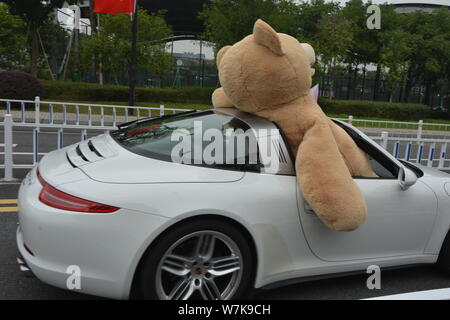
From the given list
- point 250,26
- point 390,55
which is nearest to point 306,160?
point 250,26

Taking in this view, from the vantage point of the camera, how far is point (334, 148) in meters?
3.01

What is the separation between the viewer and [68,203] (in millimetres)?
2553

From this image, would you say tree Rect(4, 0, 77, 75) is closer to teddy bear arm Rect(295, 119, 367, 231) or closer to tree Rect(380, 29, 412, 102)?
tree Rect(380, 29, 412, 102)

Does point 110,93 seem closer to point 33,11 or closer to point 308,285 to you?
point 33,11

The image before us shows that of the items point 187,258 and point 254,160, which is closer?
point 187,258

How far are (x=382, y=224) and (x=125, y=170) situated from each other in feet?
6.36

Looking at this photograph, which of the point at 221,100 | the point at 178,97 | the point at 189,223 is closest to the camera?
the point at 189,223

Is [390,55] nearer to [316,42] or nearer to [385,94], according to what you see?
[316,42]

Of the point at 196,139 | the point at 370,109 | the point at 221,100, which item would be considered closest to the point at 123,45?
the point at 370,109

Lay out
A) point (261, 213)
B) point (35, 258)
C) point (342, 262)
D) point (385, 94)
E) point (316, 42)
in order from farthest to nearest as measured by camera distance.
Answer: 1. point (385, 94)
2. point (316, 42)
3. point (342, 262)
4. point (261, 213)
5. point (35, 258)

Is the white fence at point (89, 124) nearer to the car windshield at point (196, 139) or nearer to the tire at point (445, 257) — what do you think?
the car windshield at point (196, 139)

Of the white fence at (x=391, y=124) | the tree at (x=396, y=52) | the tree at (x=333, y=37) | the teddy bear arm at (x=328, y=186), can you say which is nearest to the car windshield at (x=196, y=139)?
the teddy bear arm at (x=328, y=186)

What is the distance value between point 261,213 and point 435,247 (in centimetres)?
175

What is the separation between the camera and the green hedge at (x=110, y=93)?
69.8 ft
